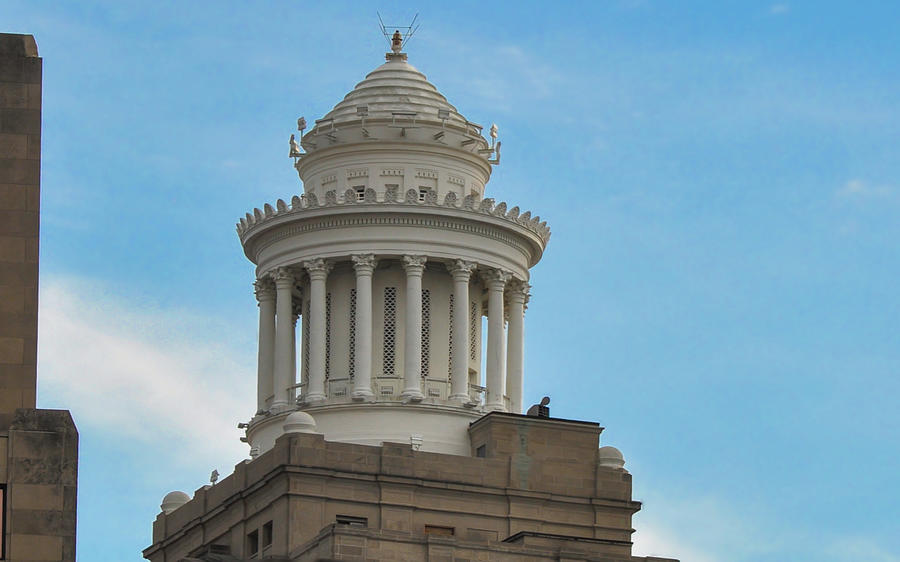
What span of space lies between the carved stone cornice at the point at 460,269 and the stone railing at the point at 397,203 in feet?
7.51

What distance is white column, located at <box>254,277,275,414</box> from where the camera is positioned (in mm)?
159500

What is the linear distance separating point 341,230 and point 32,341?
40658 mm

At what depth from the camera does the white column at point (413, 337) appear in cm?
15525

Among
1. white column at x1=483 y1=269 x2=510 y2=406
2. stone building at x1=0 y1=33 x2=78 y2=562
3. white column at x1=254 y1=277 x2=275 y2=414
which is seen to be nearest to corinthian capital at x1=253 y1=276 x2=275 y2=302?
white column at x1=254 y1=277 x2=275 y2=414

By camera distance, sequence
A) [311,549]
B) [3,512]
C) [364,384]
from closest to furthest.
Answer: [3,512]
[311,549]
[364,384]

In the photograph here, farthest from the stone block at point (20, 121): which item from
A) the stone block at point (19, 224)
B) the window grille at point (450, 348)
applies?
the window grille at point (450, 348)

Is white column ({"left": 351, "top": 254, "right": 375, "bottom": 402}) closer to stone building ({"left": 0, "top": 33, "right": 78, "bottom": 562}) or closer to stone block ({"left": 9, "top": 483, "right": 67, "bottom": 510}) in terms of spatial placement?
stone building ({"left": 0, "top": 33, "right": 78, "bottom": 562})

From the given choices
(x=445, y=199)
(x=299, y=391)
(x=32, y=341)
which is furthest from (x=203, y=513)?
(x=32, y=341)

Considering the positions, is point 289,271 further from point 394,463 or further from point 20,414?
point 20,414

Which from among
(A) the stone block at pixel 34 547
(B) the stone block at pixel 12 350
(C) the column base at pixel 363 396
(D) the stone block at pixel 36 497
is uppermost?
(C) the column base at pixel 363 396

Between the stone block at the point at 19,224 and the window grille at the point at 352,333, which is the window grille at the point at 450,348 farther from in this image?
the stone block at the point at 19,224

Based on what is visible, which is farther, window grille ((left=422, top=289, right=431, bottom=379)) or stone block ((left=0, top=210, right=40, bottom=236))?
window grille ((left=422, top=289, right=431, bottom=379))

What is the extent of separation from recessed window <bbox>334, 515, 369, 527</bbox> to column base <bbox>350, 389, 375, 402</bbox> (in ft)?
23.1

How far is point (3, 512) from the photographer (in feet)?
379
